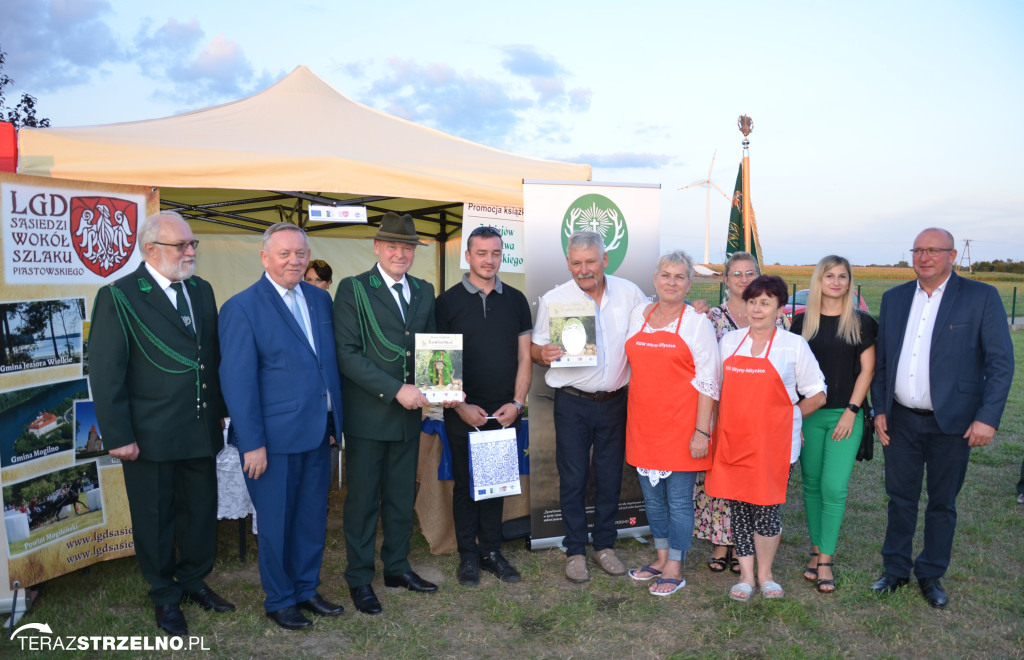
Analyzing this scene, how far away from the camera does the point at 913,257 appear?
3.62 meters

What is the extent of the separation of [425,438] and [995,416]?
A: 3265 millimetres

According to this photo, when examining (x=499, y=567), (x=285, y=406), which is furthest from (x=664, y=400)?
(x=285, y=406)

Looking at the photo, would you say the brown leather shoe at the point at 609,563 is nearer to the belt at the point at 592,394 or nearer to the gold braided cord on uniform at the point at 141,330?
the belt at the point at 592,394

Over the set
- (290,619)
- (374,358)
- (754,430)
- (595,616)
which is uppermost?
(374,358)

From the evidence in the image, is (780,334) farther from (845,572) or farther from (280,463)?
(280,463)

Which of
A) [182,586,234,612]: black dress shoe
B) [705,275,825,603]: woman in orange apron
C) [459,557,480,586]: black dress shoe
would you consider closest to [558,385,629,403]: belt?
[705,275,825,603]: woman in orange apron

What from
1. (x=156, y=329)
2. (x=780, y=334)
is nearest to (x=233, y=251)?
(x=156, y=329)

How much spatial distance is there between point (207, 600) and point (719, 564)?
9.56 ft

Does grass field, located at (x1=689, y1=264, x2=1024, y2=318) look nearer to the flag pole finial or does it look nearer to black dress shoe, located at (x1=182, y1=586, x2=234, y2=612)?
the flag pole finial

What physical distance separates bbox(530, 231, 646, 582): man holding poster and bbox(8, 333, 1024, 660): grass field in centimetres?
42

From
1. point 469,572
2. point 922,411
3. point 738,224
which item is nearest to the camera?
point 922,411

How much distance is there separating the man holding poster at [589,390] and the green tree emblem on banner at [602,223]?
0.64 m

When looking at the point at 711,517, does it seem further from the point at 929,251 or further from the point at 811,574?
the point at 929,251

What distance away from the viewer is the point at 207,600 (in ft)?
11.5
